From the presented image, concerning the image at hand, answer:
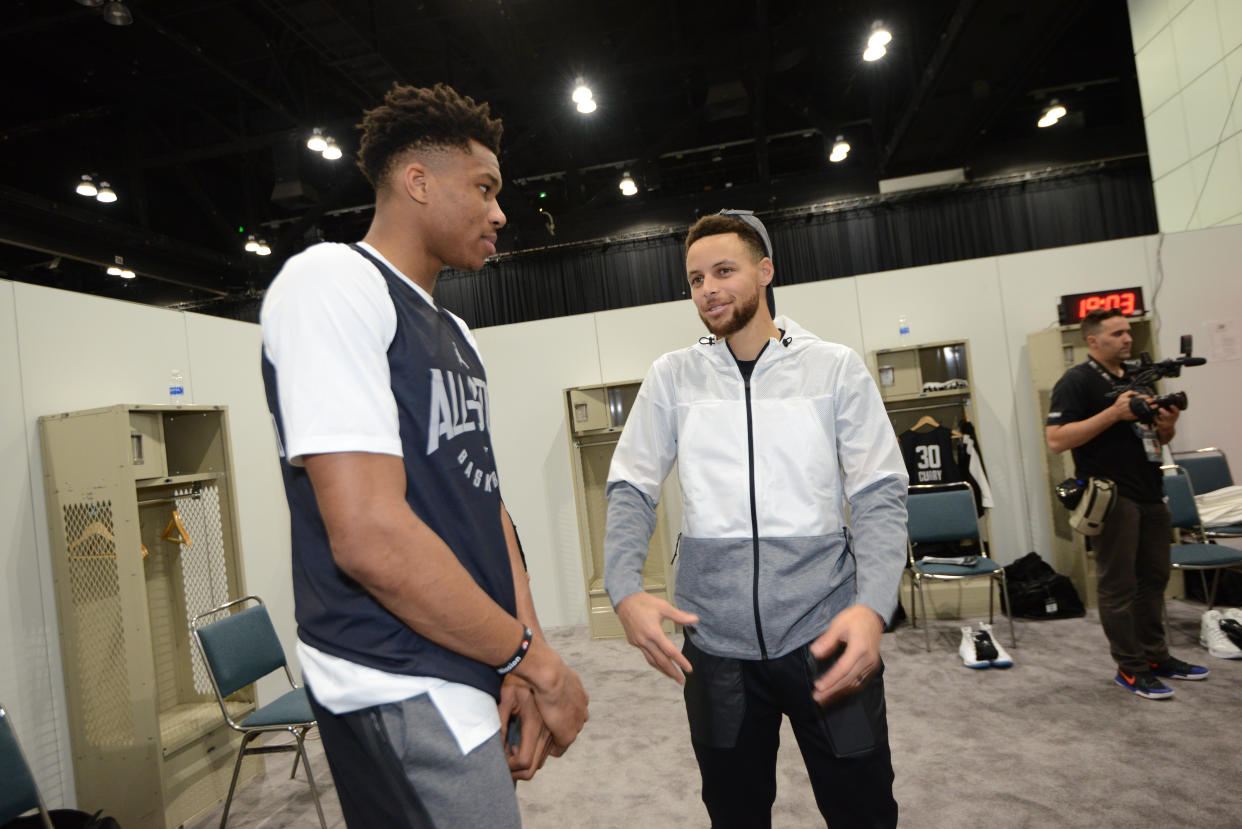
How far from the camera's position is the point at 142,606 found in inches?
115

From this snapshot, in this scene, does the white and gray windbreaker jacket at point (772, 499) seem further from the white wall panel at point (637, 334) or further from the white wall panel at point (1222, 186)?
the white wall panel at point (1222, 186)

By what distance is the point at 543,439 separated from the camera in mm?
6020

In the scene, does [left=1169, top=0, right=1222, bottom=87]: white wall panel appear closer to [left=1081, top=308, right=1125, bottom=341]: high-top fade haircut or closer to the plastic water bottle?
[left=1081, top=308, right=1125, bottom=341]: high-top fade haircut

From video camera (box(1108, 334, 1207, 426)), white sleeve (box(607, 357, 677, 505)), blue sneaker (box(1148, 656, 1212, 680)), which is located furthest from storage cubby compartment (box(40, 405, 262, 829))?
blue sneaker (box(1148, 656, 1212, 680))

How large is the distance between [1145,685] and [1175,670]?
0.31 m

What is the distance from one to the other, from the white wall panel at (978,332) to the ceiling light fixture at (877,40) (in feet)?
5.59

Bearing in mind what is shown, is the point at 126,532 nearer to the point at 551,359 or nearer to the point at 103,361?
the point at 103,361

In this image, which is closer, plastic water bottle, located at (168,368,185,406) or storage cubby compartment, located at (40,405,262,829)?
storage cubby compartment, located at (40,405,262,829)

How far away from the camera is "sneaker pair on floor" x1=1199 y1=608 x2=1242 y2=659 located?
3740mm

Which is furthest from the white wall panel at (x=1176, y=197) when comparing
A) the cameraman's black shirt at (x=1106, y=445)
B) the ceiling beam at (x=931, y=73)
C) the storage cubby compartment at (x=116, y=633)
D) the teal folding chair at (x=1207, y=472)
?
the storage cubby compartment at (x=116, y=633)

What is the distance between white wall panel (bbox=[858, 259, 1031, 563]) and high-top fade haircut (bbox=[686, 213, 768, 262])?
4517mm

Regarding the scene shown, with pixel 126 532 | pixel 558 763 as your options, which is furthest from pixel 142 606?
pixel 558 763

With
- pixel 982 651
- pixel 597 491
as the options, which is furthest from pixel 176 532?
pixel 982 651

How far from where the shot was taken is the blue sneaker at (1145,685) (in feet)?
10.9
